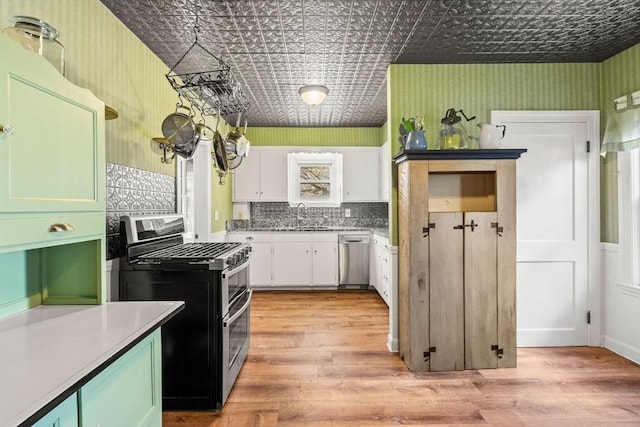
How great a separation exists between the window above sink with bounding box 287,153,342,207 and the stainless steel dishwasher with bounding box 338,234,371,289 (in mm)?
611

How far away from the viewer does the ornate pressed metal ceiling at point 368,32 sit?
2199 mm

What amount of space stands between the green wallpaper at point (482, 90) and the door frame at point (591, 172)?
0.06 m

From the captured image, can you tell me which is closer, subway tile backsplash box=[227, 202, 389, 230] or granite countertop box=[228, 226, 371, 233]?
granite countertop box=[228, 226, 371, 233]

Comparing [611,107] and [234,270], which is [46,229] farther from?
[611,107]

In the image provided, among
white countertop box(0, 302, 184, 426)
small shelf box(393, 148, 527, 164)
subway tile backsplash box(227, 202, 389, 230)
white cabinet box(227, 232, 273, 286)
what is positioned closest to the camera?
white countertop box(0, 302, 184, 426)

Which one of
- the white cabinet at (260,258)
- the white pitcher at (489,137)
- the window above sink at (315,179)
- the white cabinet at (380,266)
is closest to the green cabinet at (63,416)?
the white pitcher at (489,137)

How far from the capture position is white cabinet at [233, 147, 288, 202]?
5434 millimetres

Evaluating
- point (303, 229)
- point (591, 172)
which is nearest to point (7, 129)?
point (591, 172)

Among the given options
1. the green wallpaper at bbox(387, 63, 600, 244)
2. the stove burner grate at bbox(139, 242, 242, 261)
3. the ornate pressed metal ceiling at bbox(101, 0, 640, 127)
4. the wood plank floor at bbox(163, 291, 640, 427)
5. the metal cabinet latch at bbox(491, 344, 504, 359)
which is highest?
the ornate pressed metal ceiling at bbox(101, 0, 640, 127)

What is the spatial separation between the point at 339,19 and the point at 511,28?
46.9 inches

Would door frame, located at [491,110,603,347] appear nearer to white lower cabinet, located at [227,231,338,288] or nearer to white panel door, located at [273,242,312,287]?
white lower cabinet, located at [227,231,338,288]

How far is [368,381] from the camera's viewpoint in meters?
2.56

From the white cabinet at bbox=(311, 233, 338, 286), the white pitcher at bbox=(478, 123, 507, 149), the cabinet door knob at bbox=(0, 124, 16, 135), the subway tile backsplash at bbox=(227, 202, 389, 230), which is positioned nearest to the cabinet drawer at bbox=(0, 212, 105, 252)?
the cabinet door knob at bbox=(0, 124, 16, 135)

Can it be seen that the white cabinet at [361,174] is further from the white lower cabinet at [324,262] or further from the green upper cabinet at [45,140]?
the green upper cabinet at [45,140]
